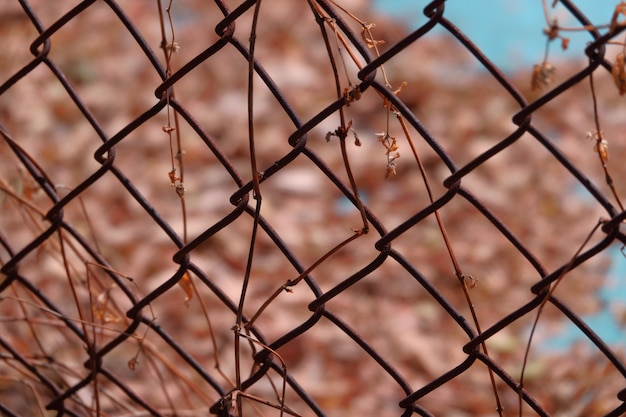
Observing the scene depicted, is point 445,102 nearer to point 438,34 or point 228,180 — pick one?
point 438,34

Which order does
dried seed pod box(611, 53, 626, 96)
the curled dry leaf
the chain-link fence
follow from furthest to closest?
the chain-link fence, the curled dry leaf, dried seed pod box(611, 53, 626, 96)

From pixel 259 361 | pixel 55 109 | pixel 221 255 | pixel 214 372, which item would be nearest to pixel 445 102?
pixel 221 255

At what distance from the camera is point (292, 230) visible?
108 inches

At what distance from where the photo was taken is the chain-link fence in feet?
5.14

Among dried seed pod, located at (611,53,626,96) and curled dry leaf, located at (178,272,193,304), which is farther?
curled dry leaf, located at (178,272,193,304)

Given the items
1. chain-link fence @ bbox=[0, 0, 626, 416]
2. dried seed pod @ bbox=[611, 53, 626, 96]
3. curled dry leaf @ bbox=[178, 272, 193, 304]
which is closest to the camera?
dried seed pod @ bbox=[611, 53, 626, 96]

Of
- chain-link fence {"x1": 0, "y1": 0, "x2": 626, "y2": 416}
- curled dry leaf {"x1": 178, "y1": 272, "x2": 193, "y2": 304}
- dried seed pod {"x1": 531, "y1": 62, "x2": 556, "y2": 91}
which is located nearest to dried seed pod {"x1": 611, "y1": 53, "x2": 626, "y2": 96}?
dried seed pod {"x1": 531, "y1": 62, "x2": 556, "y2": 91}

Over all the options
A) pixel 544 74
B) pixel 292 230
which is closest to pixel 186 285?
pixel 544 74

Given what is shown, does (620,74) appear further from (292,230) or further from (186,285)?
(292,230)

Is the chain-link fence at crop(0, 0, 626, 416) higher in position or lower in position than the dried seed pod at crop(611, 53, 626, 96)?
higher

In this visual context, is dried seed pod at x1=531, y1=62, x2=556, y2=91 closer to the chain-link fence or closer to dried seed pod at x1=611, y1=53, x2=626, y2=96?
dried seed pod at x1=611, y1=53, x2=626, y2=96

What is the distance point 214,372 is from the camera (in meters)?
2.14

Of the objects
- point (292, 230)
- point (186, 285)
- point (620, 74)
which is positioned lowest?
point (620, 74)

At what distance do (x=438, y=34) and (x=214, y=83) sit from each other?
42.1 inches
